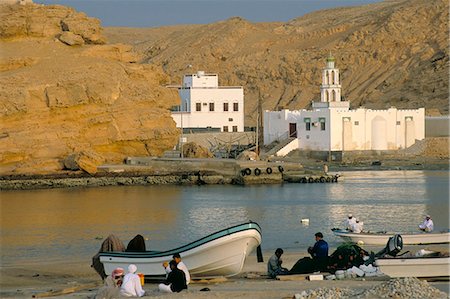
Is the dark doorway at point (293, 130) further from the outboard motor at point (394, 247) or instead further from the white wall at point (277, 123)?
the outboard motor at point (394, 247)

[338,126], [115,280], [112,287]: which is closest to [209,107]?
[338,126]

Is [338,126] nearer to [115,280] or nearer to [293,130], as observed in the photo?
[293,130]

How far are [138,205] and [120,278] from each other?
25459 mm

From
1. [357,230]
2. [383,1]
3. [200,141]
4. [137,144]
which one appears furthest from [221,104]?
[383,1]

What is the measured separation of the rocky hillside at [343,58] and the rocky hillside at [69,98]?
3775 cm

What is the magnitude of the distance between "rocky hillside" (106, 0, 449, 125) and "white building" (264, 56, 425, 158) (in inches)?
812

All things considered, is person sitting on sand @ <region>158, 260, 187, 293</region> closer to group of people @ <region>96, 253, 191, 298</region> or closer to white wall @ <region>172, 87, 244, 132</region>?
group of people @ <region>96, 253, 191, 298</region>

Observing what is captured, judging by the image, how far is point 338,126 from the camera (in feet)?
228

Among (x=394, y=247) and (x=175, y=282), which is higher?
(x=394, y=247)

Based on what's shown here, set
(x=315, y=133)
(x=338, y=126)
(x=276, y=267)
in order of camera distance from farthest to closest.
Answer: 1. (x=315, y=133)
2. (x=338, y=126)
3. (x=276, y=267)

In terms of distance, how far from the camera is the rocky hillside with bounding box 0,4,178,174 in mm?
54875

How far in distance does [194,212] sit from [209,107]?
36.7 m

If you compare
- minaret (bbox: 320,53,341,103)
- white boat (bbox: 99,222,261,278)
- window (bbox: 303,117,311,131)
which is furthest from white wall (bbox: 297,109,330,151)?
white boat (bbox: 99,222,261,278)

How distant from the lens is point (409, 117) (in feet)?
240
